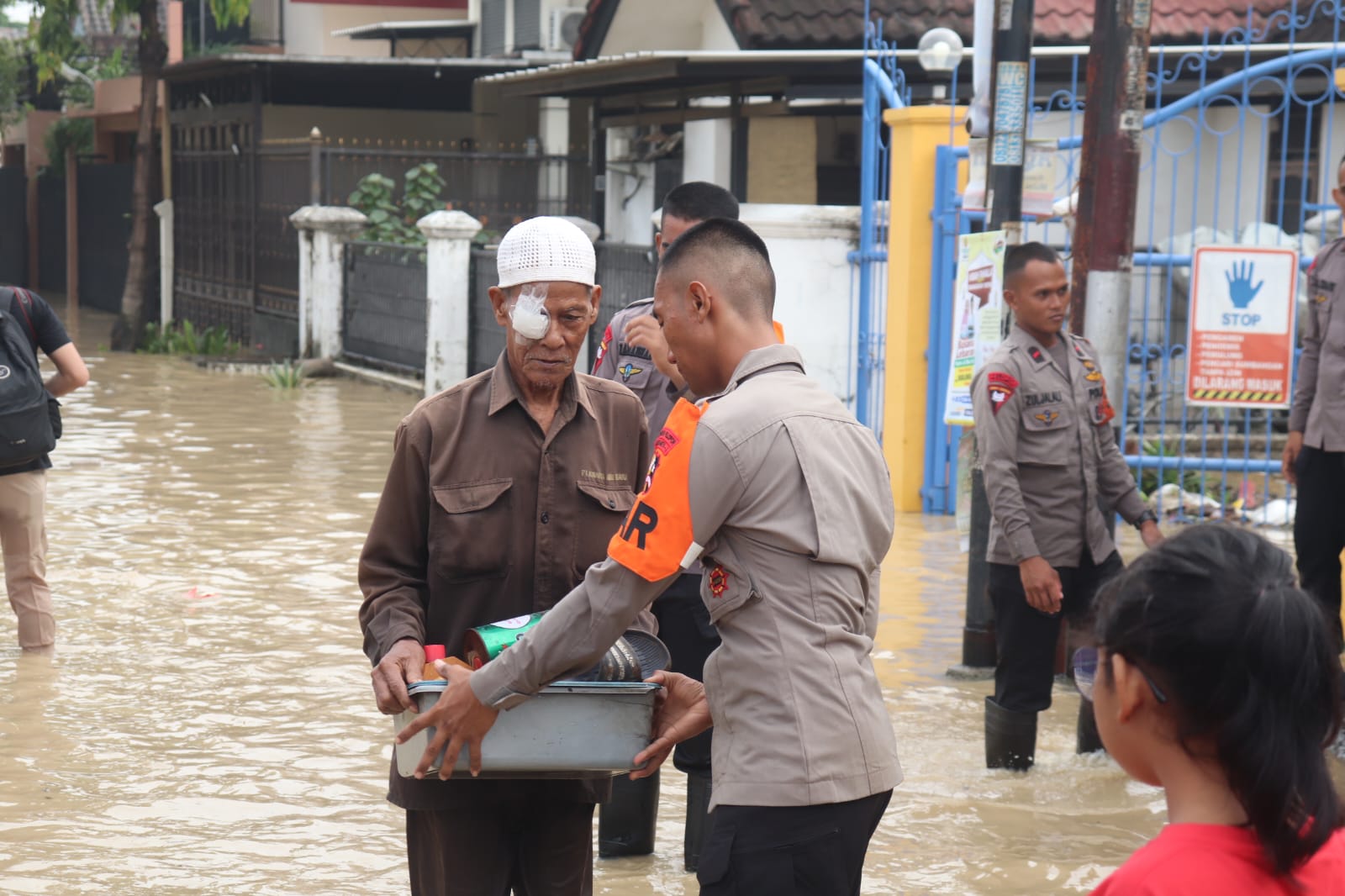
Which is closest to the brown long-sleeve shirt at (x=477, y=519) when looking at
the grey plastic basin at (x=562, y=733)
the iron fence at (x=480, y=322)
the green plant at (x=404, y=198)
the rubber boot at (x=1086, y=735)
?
the grey plastic basin at (x=562, y=733)

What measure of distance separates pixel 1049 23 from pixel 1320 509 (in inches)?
417

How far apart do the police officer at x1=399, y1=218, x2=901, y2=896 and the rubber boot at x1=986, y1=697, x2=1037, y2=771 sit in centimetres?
277

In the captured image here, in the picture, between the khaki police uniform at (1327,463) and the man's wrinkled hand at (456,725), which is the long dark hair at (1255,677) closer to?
the man's wrinkled hand at (456,725)

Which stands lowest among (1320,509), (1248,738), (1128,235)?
(1320,509)

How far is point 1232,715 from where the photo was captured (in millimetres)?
1824

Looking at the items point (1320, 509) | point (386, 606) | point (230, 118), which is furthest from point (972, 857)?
point (230, 118)

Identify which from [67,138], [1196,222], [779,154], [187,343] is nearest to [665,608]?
[1196,222]

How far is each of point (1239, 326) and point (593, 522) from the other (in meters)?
6.34

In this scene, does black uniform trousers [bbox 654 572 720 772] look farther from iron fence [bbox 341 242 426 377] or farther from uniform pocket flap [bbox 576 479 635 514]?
iron fence [bbox 341 242 426 377]

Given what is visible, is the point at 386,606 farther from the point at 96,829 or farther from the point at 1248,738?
the point at 96,829

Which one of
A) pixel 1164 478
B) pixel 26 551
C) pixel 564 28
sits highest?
pixel 564 28

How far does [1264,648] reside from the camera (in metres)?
1.81

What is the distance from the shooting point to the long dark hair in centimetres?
181

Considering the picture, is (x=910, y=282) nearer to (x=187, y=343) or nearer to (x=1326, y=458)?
(x=1326, y=458)
